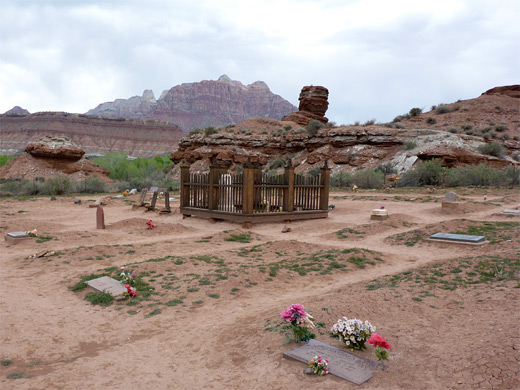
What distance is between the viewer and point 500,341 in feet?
12.4

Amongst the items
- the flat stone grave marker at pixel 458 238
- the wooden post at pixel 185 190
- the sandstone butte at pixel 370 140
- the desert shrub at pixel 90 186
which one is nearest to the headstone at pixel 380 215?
the flat stone grave marker at pixel 458 238

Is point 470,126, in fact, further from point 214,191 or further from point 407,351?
point 407,351

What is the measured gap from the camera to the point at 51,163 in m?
45.7

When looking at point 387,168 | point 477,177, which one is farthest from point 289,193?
point 387,168

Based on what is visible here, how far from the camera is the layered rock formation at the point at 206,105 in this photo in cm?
14612

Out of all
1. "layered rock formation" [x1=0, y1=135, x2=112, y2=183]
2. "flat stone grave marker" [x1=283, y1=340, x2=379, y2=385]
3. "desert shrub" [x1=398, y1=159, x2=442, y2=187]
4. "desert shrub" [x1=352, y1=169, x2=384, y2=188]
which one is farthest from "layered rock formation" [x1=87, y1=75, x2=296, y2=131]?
"flat stone grave marker" [x1=283, y1=340, x2=379, y2=385]

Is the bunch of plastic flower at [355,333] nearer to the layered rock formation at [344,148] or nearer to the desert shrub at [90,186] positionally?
the layered rock formation at [344,148]

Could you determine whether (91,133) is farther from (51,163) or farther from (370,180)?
(370,180)

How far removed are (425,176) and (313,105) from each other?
32782 mm

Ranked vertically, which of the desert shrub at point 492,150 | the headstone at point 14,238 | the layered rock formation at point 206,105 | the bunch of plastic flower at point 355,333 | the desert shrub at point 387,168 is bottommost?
the headstone at point 14,238

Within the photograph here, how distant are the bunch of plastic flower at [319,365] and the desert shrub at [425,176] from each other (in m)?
26.8

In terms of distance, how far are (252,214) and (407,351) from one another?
36.4 feet

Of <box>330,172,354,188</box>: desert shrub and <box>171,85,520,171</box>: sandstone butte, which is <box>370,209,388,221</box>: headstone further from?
<box>171,85,520,171</box>: sandstone butte

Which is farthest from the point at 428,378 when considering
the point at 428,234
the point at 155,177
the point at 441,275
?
the point at 155,177
